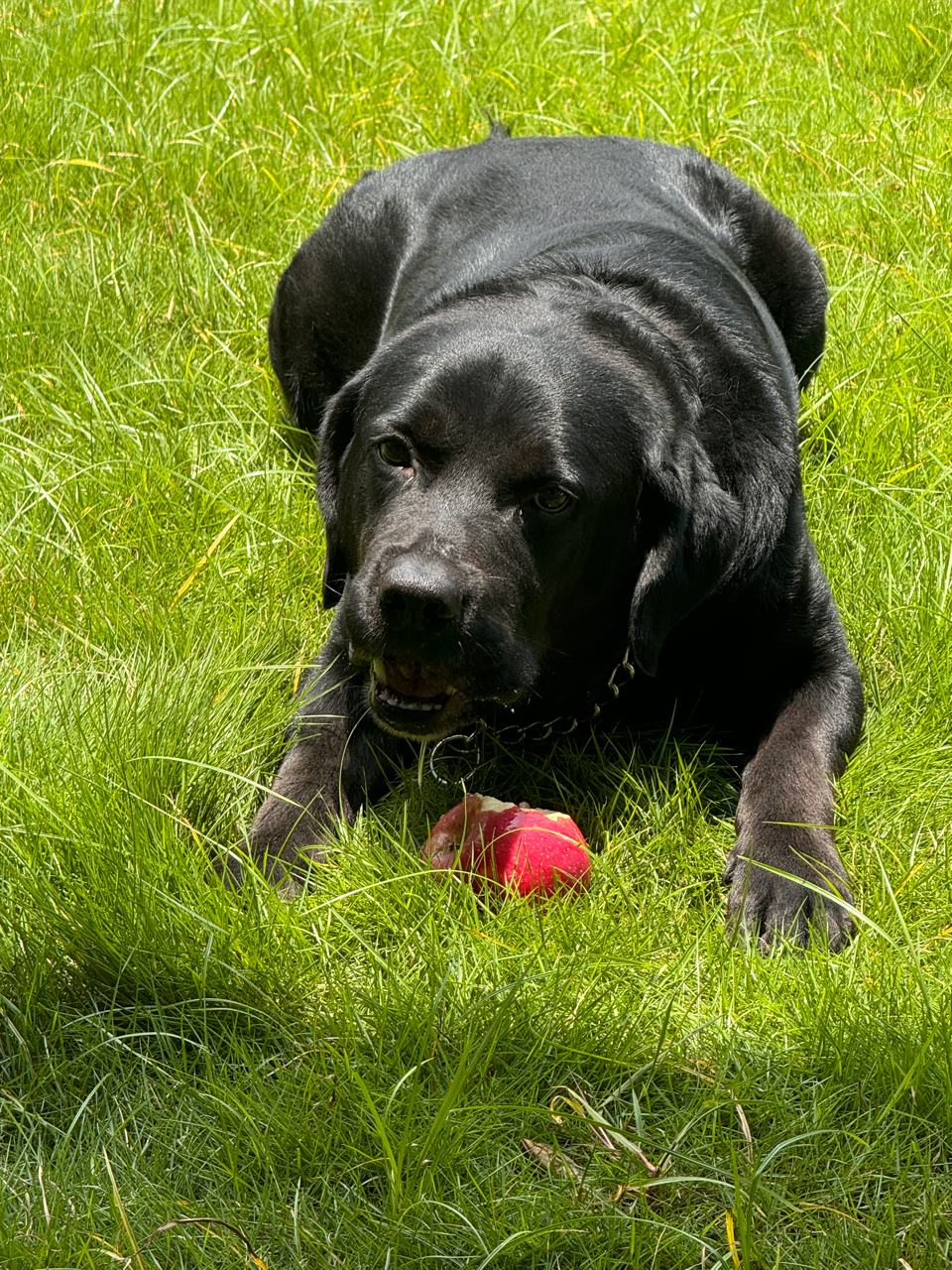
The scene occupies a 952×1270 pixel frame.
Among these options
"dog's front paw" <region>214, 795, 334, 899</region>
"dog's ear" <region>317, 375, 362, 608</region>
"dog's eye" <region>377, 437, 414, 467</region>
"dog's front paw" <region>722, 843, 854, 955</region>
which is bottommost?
"dog's front paw" <region>214, 795, 334, 899</region>

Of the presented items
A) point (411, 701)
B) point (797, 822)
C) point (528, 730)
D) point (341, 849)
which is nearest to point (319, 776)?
point (341, 849)

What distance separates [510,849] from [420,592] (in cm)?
50

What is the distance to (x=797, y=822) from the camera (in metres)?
2.66

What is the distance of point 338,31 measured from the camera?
5473mm

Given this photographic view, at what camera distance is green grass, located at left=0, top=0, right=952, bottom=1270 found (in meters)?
1.92

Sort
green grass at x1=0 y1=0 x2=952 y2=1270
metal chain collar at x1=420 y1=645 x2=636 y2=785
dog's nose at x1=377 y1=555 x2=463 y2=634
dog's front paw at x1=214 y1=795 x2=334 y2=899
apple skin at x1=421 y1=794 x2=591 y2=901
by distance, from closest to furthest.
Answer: green grass at x1=0 y1=0 x2=952 y2=1270 → dog's nose at x1=377 y1=555 x2=463 y2=634 → apple skin at x1=421 y1=794 x2=591 y2=901 → dog's front paw at x1=214 y1=795 x2=334 y2=899 → metal chain collar at x1=420 y1=645 x2=636 y2=785

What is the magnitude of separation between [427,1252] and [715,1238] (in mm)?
385

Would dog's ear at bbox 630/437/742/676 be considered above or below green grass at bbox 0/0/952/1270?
above

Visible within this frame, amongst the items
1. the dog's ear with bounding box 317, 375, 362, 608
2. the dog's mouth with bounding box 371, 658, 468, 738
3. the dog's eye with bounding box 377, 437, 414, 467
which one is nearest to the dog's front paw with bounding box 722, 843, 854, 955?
the dog's mouth with bounding box 371, 658, 468, 738

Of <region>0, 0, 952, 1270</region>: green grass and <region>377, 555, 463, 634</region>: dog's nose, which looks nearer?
<region>0, 0, 952, 1270</region>: green grass

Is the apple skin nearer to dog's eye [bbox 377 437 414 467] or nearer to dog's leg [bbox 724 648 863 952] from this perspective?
dog's leg [bbox 724 648 863 952]

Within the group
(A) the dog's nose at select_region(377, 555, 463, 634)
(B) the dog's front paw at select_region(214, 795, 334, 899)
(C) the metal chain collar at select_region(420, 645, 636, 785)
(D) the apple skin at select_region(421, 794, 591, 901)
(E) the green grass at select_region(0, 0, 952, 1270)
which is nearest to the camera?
(E) the green grass at select_region(0, 0, 952, 1270)

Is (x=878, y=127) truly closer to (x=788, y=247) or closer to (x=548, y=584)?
(x=788, y=247)

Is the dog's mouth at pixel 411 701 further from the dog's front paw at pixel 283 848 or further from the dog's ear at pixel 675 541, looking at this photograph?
the dog's ear at pixel 675 541
